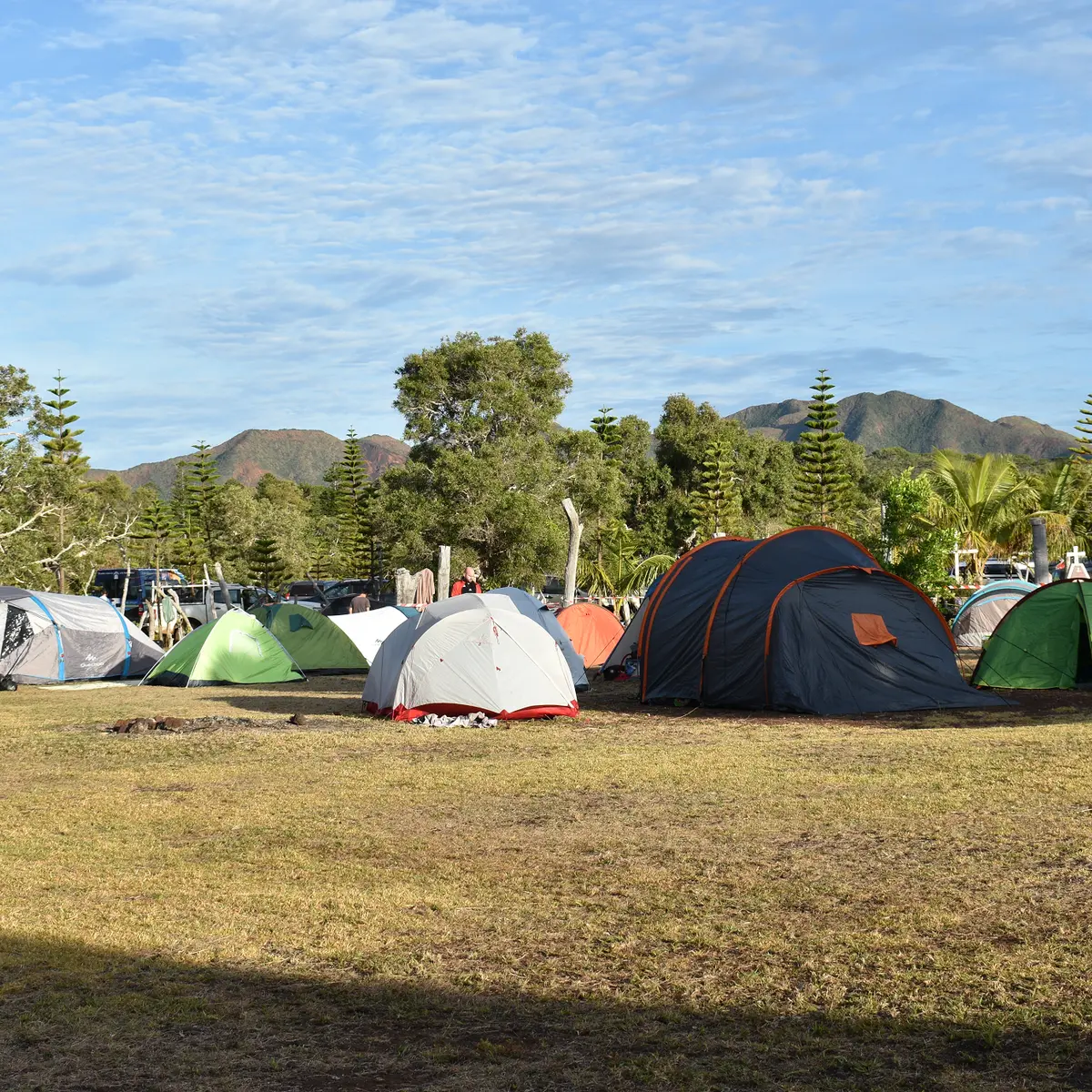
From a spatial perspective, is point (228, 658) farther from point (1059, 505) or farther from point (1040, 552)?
point (1059, 505)

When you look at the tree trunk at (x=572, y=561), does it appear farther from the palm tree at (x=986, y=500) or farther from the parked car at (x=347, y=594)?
the palm tree at (x=986, y=500)

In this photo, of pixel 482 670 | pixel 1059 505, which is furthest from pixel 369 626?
pixel 1059 505

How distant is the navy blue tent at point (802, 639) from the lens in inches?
595

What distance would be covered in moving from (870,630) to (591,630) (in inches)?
292

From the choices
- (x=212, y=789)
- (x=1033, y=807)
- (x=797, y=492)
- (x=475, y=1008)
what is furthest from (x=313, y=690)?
(x=797, y=492)

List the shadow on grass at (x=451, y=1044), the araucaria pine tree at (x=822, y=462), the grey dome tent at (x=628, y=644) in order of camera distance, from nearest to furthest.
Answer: the shadow on grass at (x=451, y=1044), the grey dome tent at (x=628, y=644), the araucaria pine tree at (x=822, y=462)

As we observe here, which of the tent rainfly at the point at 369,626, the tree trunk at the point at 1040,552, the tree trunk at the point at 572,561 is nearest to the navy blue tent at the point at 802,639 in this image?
the tree trunk at the point at 572,561

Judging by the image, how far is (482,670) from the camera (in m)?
14.0

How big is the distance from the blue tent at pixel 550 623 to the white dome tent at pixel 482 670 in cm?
252

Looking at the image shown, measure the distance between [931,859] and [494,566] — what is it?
103ft

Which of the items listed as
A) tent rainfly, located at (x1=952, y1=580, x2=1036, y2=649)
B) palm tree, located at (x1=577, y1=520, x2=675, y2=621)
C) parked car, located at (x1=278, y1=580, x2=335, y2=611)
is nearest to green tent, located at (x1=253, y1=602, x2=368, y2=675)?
palm tree, located at (x1=577, y1=520, x2=675, y2=621)

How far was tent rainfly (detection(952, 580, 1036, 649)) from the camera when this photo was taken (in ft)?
80.2

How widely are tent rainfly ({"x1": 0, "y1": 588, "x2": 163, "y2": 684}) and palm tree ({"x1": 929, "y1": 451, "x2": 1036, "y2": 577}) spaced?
20.2 metres

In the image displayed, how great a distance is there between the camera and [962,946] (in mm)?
5656
